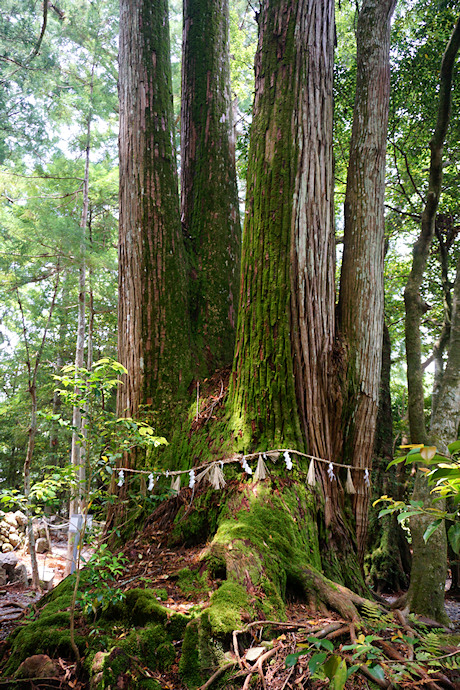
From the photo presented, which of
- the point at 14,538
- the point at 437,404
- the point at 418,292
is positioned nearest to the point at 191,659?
the point at 437,404

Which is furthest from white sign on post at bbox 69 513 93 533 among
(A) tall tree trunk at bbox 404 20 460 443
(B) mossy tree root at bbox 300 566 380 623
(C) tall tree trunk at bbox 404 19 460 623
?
(A) tall tree trunk at bbox 404 20 460 443

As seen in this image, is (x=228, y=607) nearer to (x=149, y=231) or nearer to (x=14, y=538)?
(x=149, y=231)

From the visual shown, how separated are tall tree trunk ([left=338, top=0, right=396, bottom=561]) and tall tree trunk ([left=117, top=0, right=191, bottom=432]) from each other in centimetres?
139

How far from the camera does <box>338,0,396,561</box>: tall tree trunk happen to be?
3.18m

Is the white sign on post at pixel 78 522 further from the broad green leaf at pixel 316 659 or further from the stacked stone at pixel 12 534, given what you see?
the stacked stone at pixel 12 534

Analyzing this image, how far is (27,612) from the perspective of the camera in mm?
2475

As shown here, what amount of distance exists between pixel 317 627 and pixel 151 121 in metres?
4.03

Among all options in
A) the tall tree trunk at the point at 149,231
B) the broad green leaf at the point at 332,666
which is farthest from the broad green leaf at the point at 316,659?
the tall tree trunk at the point at 149,231

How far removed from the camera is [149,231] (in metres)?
3.76

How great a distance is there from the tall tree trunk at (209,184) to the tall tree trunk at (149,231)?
0.89 feet

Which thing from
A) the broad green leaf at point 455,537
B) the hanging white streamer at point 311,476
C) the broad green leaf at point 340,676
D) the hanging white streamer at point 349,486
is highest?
the broad green leaf at point 455,537

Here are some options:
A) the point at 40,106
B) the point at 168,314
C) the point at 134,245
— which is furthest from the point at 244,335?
the point at 40,106

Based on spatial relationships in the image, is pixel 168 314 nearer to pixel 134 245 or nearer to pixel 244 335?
pixel 134 245

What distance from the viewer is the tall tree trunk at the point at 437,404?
3828 millimetres
